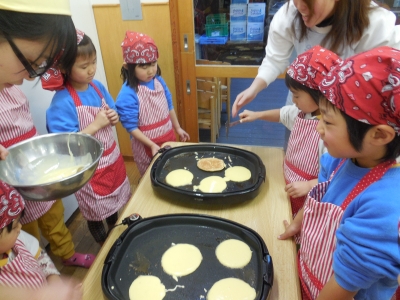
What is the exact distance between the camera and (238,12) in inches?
94.0

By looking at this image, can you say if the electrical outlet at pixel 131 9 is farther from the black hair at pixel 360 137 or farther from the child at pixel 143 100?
the black hair at pixel 360 137

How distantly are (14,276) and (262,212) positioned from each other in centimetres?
88

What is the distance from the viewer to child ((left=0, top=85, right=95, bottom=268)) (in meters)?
1.27

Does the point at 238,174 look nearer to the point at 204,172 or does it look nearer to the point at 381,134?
the point at 204,172

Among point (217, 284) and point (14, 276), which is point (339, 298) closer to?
point (217, 284)

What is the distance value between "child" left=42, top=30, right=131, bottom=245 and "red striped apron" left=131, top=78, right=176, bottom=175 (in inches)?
8.6

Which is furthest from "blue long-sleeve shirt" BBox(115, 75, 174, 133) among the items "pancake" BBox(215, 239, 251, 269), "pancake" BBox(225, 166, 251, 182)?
"pancake" BBox(215, 239, 251, 269)

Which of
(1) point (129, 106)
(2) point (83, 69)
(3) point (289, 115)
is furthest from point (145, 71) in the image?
→ (3) point (289, 115)

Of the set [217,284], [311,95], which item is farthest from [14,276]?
[311,95]

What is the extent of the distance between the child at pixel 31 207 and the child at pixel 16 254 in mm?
427

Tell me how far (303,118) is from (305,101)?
13cm

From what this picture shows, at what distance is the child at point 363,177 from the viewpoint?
2.02ft

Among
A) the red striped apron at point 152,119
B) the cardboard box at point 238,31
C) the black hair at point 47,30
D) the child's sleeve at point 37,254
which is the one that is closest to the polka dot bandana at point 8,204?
the child's sleeve at point 37,254

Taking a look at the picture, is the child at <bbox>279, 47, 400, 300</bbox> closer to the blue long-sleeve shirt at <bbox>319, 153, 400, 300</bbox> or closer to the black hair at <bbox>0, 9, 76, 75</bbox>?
the blue long-sleeve shirt at <bbox>319, 153, 400, 300</bbox>
